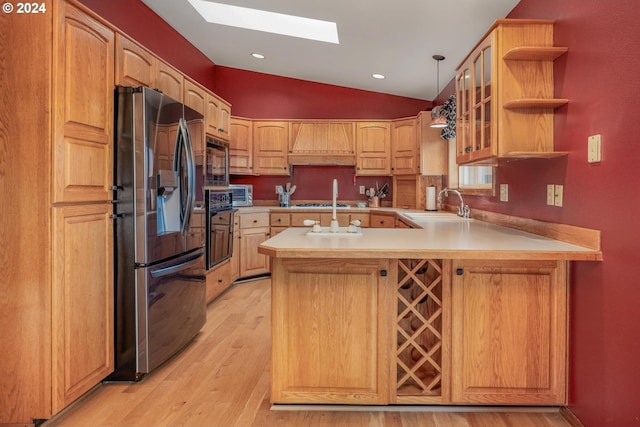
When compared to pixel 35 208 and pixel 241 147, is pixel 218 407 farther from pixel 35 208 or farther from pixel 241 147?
pixel 241 147

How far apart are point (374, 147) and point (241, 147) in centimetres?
177

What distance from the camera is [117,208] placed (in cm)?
222

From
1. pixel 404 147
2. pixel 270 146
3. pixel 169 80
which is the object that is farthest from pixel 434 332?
pixel 270 146

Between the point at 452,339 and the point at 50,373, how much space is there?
1909 millimetres

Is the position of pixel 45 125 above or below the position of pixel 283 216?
above

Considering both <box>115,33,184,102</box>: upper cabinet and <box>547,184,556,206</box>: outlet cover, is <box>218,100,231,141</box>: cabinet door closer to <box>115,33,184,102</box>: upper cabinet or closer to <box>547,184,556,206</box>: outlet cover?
<box>115,33,184,102</box>: upper cabinet

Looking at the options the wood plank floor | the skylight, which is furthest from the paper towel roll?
the wood plank floor

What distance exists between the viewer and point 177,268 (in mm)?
2586

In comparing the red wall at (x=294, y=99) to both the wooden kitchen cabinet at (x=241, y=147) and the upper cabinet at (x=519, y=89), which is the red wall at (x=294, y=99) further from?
the upper cabinet at (x=519, y=89)

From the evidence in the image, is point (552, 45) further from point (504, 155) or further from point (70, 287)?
point (70, 287)

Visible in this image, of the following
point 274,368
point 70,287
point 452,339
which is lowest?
point 274,368

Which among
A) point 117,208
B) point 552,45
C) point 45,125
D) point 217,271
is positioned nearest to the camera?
point 45,125

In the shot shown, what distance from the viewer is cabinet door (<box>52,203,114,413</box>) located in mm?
1844

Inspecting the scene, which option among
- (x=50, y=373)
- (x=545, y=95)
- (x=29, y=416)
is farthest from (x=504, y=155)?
(x=29, y=416)
